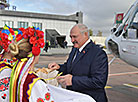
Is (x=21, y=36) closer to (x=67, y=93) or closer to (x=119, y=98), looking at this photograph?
(x=67, y=93)

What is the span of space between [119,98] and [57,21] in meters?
34.9

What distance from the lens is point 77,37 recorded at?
2.48 metres

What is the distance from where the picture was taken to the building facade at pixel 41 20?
34469 millimetres

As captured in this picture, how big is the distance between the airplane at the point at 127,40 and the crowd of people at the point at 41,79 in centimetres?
315

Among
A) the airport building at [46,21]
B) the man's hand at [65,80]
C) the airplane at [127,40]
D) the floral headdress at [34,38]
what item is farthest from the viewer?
the airport building at [46,21]

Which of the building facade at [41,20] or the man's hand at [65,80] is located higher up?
the building facade at [41,20]

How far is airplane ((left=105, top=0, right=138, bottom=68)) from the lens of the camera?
5.42 meters

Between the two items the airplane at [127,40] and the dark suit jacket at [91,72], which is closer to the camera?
the dark suit jacket at [91,72]

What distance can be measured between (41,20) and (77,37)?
120 feet

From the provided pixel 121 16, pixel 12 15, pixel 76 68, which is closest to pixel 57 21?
pixel 12 15

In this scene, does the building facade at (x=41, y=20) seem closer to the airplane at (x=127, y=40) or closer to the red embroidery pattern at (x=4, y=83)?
the airplane at (x=127, y=40)

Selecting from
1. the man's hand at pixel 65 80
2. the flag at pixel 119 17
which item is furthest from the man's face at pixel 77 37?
the flag at pixel 119 17

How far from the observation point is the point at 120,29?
638 centimetres

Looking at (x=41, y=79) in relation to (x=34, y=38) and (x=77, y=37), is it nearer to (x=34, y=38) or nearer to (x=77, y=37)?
(x=34, y=38)
